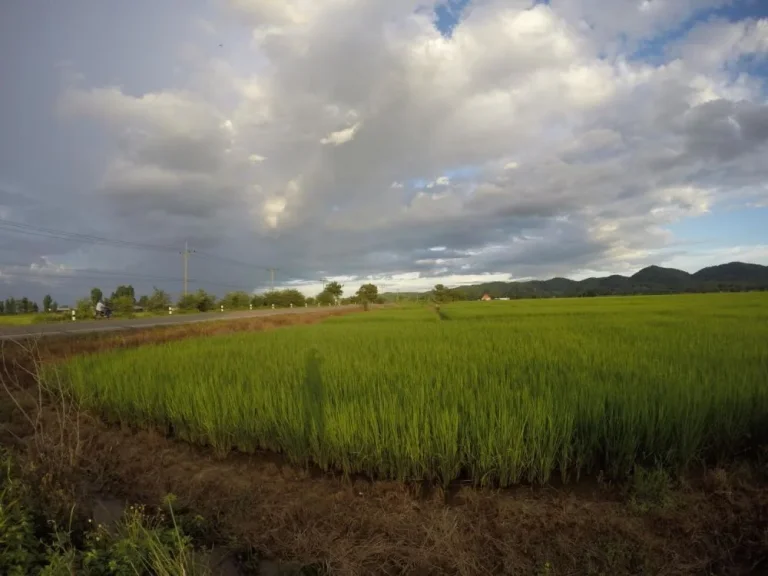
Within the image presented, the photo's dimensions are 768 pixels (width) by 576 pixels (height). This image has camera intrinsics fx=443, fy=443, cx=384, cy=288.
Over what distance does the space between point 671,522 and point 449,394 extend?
2.09m

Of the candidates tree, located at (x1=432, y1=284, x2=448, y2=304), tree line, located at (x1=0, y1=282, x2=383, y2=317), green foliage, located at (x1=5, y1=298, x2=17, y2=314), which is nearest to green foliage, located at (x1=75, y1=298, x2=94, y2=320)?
tree line, located at (x1=0, y1=282, x2=383, y2=317)

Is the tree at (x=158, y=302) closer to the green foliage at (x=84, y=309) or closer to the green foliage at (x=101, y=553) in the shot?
the green foliage at (x=84, y=309)

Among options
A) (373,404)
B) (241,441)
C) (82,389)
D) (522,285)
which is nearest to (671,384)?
(373,404)

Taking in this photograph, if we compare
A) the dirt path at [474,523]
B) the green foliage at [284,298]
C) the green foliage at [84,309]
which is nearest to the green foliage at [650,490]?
the dirt path at [474,523]

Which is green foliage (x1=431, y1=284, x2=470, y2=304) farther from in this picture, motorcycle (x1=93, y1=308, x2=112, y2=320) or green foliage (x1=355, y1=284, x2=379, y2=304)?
motorcycle (x1=93, y1=308, x2=112, y2=320)

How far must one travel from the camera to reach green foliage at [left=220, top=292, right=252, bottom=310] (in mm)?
51062

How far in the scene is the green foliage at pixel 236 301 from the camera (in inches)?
2010

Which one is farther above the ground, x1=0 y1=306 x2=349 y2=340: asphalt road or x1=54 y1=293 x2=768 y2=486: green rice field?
x1=0 y1=306 x2=349 y2=340: asphalt road

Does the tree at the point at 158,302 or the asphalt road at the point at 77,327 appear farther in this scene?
the tree at the point at 158,302

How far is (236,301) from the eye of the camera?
5366 cm

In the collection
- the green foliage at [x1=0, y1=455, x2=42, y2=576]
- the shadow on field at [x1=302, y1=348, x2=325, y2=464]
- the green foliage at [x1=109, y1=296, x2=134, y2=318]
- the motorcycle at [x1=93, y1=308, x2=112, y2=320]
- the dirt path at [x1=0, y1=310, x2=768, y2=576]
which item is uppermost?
the green foliage at [x1=109, y1=296, x2=134, y2=318]

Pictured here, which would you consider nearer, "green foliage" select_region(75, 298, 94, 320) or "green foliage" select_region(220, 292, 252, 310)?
"green foliage" select_region(75, 298, 94, 320)

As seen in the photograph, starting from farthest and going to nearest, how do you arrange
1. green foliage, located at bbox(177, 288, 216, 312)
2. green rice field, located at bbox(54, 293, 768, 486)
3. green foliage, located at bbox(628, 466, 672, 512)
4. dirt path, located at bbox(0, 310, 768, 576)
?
1. green foliage, located at bbox(177, 288, 216, 312)
2. green rice field, located at bbox(54, 293, 768, 486)
3. green foliage, located at bbox(628, 466, 672, 512)
4. dirt path, located at bbox(0, 310, 768, 576)

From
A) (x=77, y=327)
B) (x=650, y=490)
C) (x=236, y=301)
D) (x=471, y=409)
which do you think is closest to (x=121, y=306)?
(x=77, y=327)
